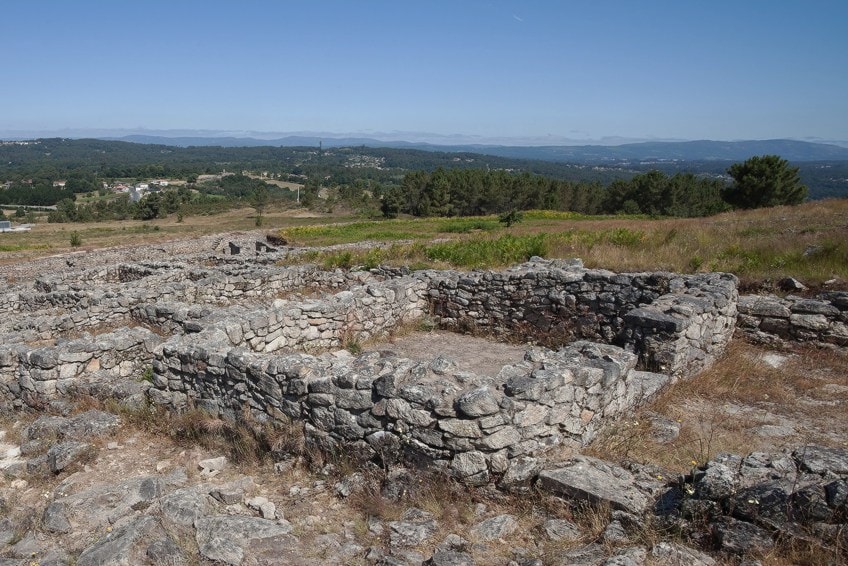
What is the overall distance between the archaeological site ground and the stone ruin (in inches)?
1.3

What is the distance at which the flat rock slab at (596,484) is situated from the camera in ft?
15.4

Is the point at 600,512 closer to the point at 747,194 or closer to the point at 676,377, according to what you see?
the point at 676,377

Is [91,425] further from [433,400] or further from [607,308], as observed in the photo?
[607,308]

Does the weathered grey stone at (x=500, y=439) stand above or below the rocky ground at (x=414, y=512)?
above

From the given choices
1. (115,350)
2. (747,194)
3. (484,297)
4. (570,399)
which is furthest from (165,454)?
(747,194)

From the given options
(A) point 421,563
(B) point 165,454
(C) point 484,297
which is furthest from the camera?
(C) point 484,297

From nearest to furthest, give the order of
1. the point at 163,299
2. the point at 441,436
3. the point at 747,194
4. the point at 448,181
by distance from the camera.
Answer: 1. the point at 441,436
2. the point at 163,299
3. the point at 747,194
4. the point at 448,181

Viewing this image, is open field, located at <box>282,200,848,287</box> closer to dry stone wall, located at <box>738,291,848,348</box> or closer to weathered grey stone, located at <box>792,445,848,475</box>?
dry stone wall, located at <box>738,291,848,348</box>

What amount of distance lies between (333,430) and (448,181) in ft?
236

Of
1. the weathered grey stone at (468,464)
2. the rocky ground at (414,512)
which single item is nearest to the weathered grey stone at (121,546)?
the rocky ground at (414,512)

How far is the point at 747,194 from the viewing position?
165ft

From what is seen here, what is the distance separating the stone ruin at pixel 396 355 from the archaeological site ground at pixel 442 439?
0.03 metres

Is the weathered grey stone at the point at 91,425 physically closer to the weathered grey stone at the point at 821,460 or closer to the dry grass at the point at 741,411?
the dry grass at the point at 741,411

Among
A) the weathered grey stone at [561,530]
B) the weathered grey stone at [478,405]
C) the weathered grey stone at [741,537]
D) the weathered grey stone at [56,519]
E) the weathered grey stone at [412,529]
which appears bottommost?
the weathered grey stone at [56,519]
